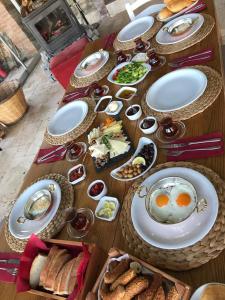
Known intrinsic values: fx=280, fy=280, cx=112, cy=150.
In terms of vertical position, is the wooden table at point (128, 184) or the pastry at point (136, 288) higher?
the pastry at point (136, 288)

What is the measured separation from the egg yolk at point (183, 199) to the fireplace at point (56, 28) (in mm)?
3176

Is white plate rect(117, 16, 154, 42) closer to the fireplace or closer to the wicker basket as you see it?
the fireplace

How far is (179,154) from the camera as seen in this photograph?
1.30m

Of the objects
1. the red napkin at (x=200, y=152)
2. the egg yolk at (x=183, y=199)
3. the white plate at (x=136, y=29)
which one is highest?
the white plate at (x=136, y=29)

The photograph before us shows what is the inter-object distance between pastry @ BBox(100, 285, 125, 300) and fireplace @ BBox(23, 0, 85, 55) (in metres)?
3.38

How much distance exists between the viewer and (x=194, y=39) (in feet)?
5.76

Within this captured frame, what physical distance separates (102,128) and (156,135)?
355mm

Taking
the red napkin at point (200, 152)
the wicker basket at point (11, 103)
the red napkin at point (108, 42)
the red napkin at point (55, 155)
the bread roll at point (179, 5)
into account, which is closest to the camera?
the red napkin at point (200, 152)

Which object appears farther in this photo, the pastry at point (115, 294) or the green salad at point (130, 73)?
the green salad at point (130, 73)

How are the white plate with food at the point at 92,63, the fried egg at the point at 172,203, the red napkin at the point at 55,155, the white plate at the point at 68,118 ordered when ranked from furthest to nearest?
the white plate with food at the point at 92,63
the white plate at the point at 68,118
the red napkin at the point at 55,155
the fried egg at the point at 172,203

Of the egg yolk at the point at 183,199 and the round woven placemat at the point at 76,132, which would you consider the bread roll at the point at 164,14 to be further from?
the egg yolk at the point at 183,199

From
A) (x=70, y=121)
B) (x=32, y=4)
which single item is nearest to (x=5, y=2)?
(x=32, y=4)

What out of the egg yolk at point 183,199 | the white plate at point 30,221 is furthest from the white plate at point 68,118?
the egg yolk at point 183,199

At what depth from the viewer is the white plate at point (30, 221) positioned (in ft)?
4.71
